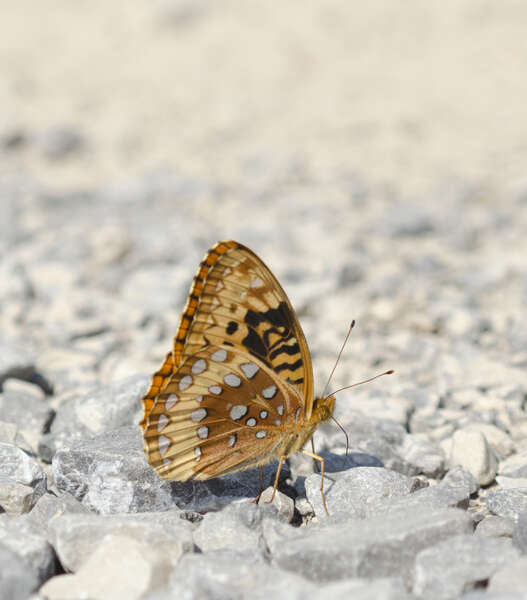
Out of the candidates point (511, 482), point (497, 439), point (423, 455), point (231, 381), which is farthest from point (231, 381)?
point (497, 439)

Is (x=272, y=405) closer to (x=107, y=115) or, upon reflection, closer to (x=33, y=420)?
(x=33, y=420)

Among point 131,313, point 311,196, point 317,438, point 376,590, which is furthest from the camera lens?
point 311,196

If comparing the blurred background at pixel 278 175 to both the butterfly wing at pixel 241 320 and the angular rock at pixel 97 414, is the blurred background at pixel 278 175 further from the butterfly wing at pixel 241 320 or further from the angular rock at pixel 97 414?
the butterfly wing at pixel 241 320

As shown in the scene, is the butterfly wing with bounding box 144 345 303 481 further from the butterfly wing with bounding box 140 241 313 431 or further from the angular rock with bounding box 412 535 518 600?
the angular rock with bounding box 412 535 518 600

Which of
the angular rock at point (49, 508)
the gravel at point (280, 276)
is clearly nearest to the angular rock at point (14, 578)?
the gravel at point (280, 276)

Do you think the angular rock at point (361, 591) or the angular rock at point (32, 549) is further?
the angular rock at point (32, 549)

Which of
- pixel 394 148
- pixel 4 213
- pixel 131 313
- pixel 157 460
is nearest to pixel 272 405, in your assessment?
pixel 157 460

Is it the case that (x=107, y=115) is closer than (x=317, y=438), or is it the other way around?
(x=317, y=438)
